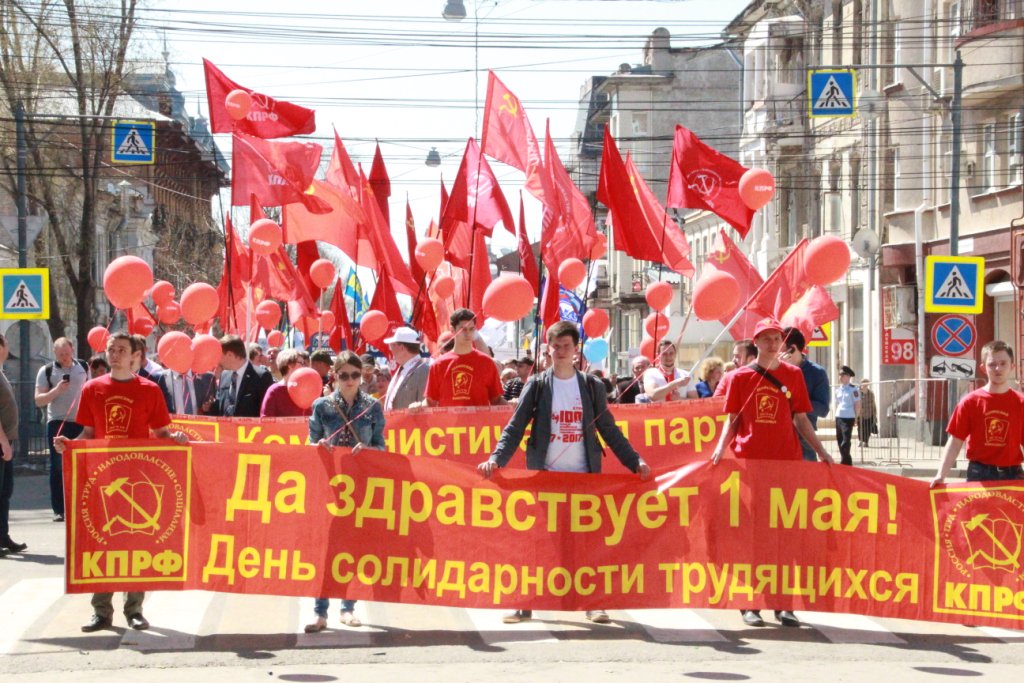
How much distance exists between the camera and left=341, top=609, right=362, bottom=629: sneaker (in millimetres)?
9422

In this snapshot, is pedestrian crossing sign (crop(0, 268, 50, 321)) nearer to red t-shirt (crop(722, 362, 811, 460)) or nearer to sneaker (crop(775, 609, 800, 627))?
red t-shirt (crop(722, 362, 811, 460))

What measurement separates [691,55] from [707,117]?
3007 mm

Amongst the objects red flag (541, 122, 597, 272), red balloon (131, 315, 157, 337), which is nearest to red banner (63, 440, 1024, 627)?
red flag (541, 122, 597, 272)

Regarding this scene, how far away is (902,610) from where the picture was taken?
9.23m

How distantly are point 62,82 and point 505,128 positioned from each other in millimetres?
19474

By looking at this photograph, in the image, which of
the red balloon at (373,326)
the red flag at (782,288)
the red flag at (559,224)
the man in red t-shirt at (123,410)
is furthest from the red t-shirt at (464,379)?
the red balloon at (373,326)

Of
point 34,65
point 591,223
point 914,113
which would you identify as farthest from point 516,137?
point 914,113

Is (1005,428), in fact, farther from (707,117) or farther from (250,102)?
(707,117)

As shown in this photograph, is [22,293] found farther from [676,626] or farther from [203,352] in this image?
[676,626]

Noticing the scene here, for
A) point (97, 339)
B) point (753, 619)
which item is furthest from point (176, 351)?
point (97, 339)

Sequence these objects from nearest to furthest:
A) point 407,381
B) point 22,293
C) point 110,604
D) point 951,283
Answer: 1. point 110,604
2. point 407,381
3. point 951,283
4. point 22,293

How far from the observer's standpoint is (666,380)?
14.5 metres

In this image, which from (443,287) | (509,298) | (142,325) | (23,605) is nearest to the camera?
(23,605)

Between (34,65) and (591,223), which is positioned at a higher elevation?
(34,65)
